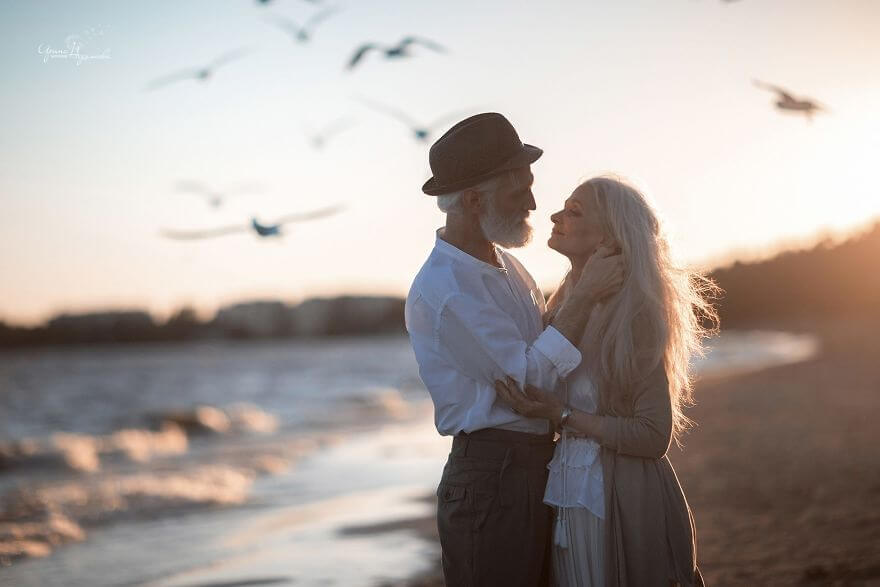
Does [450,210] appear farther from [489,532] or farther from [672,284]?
[489,532]

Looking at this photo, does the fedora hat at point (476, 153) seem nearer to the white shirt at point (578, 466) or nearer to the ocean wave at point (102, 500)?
the white shirt at point (578, 466)

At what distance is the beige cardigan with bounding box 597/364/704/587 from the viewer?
335 centimetres

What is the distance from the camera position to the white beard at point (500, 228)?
141 inches

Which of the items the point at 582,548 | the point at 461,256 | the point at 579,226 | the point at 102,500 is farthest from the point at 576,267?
the point at 102,500

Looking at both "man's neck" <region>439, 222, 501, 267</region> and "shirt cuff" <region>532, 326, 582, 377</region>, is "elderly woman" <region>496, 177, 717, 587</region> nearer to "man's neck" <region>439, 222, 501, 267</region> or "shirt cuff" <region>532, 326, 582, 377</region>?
"shirt cuff" <region>532, 326, 582, 377</region>

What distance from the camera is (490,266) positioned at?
11.6 ft

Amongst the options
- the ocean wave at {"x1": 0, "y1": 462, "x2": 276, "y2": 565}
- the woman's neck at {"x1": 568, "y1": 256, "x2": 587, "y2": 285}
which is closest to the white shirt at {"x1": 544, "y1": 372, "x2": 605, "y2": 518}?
the woman's neck at {"x1": 568, "y1": 256, "x2": 587, "y2": 285}

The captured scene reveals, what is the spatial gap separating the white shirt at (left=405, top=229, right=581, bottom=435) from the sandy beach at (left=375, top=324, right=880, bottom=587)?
3.34 m

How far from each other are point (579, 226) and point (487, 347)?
2.11 ft

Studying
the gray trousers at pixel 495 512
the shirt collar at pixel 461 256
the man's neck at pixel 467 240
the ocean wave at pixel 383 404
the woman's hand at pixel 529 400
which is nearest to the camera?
the woman's hand at pixel 529 400

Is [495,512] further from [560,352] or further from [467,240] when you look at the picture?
[467,240]

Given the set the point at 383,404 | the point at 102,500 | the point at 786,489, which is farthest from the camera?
the point at 383,404

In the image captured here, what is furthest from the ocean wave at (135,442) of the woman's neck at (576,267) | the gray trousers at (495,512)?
the woman's neck at (576,267)

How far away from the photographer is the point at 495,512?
3396 millimetres
